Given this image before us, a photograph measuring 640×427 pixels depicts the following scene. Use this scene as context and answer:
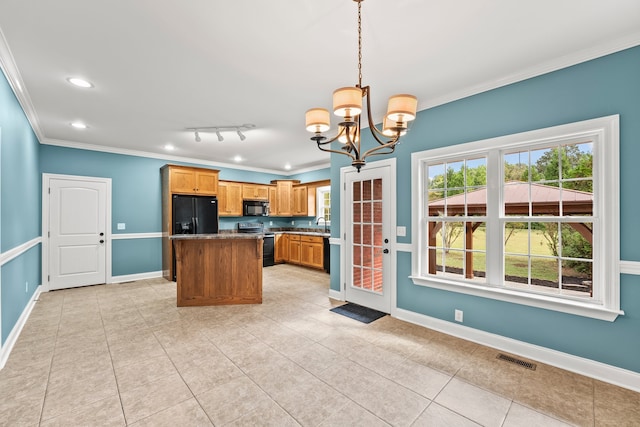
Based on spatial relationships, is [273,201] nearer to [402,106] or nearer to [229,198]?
[229,198]

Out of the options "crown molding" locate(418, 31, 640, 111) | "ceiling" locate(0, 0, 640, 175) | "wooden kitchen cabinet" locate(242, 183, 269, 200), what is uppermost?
"ceiling" locate(0, 0, 640, 175)

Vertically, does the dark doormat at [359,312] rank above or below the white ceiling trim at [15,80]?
below

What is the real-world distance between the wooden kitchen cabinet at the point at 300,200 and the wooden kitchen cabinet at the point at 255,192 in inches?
31.9

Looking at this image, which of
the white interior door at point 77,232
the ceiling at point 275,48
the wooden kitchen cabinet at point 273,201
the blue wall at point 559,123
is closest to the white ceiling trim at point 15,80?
the ceiling at point 275,48

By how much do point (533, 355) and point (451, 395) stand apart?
3.58ft

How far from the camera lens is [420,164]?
3.42 meters

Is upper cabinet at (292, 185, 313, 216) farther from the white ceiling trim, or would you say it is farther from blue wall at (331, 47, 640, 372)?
the white ceiling trim

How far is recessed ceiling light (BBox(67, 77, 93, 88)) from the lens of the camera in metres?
2.87

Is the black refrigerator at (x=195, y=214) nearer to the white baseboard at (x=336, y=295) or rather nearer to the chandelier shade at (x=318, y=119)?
the white baseboard at (x=336, y=295)

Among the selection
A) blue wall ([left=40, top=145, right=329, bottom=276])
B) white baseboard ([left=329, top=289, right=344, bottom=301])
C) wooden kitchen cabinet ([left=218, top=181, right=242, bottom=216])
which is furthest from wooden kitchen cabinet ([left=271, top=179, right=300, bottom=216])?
white baseboard ([left=329, top=289, right=344, bottom=301])

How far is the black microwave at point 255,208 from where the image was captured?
743 centimetres

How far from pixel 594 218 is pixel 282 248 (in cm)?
652

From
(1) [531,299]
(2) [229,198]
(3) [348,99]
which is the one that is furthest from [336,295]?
(2) [229,198]

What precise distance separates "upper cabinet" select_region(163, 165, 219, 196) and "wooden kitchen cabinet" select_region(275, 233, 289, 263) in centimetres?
222
